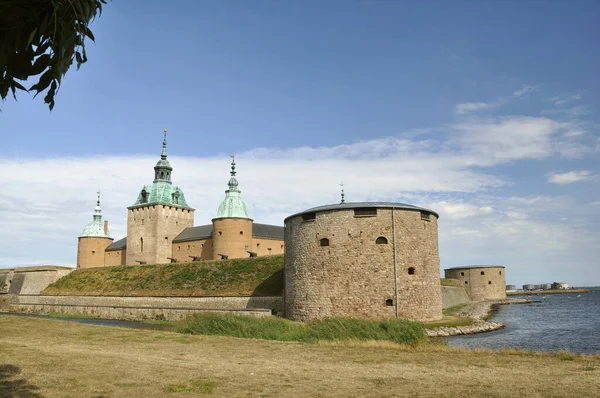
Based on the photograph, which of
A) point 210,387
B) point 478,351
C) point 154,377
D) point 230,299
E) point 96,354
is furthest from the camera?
point 230,299

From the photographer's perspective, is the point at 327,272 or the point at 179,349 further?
the point at 327,272

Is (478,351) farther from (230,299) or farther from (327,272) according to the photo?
(230,299)

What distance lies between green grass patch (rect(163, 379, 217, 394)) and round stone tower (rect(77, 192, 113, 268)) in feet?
178

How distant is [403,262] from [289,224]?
5882 mm

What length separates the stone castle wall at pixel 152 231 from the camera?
52.5m

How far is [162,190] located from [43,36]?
172 ft

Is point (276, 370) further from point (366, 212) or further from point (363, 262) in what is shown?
point (366, 212)

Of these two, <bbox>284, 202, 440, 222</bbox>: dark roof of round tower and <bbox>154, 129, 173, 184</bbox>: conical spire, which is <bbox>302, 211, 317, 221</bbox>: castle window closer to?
<bbox>284, 202, 440, 222</bbox>: dark roof of round tower

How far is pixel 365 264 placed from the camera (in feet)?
72.4

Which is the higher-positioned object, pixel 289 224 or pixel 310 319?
pixel 289 224

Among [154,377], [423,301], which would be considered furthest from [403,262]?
[154,377]

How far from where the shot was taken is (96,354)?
1105 centimetres

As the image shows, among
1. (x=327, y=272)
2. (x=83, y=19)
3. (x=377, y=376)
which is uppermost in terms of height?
(x=83, y=19)

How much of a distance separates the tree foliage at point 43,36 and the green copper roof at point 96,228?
5857 centimetres
